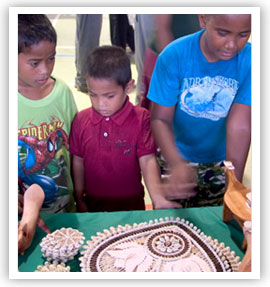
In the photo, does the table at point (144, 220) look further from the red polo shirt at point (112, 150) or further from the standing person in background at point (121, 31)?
the standing person in background at point (121, 31)

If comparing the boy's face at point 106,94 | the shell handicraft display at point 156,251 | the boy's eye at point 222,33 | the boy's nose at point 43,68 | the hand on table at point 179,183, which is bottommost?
the shell handicraft display at point 156,251

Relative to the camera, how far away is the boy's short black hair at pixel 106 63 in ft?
2.39

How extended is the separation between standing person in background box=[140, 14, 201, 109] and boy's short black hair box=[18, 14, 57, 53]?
7.7 inches

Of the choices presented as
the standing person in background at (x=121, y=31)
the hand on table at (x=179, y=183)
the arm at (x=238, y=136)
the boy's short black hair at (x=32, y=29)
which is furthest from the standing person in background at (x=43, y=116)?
the arm at (x=238, y=136)

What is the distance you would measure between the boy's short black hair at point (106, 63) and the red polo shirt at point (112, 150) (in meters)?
0.07

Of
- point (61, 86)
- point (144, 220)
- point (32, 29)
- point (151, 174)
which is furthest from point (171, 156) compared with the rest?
point (32, 29)

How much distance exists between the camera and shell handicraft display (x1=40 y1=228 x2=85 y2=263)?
2.09ft

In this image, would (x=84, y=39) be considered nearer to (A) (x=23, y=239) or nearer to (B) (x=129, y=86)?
(B) (x=129, y=86)

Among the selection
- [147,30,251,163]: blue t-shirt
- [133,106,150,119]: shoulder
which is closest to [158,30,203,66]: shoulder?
[147,30,251,163]: blue t-shirt

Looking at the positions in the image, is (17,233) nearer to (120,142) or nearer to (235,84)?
(120,142)

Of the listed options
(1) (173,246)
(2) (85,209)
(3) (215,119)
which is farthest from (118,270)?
(3) (215,119)

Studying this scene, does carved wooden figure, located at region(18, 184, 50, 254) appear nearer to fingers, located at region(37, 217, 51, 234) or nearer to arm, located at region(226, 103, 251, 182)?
fingers, located at region(37, 217, 51, 234)

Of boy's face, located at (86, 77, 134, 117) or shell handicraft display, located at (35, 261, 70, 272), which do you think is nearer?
shell handicraft display, located at (35, 261, 70, 272)

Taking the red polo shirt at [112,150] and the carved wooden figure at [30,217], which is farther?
the red polo shirt at [112,150]
